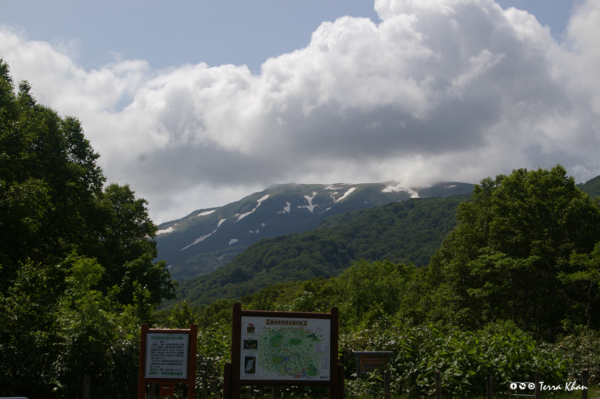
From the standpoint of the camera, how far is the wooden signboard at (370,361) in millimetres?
9688

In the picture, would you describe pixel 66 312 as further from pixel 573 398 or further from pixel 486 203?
pixel 486 203

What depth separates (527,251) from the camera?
28.1 m

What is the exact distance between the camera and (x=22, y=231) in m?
17.1

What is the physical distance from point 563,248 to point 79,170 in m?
28.4

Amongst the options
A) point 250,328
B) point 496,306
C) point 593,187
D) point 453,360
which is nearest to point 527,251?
point 496,306

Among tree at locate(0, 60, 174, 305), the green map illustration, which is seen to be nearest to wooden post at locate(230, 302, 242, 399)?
the green map illustration

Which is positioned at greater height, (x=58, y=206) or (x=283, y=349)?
(x=58, y=206)

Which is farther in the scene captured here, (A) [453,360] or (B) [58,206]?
(B) [58,206]

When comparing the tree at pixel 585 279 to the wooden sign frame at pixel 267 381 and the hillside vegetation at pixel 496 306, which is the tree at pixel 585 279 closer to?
the hillside vegetation at pixel 496 306

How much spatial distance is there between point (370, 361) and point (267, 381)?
9.60ft

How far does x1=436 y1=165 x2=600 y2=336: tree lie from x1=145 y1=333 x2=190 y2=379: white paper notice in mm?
22035

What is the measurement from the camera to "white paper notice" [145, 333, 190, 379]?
8109 mm

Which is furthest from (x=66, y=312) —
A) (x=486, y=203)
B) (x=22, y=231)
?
(x=486, y=203)

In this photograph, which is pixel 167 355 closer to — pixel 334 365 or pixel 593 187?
pixel 334 365
